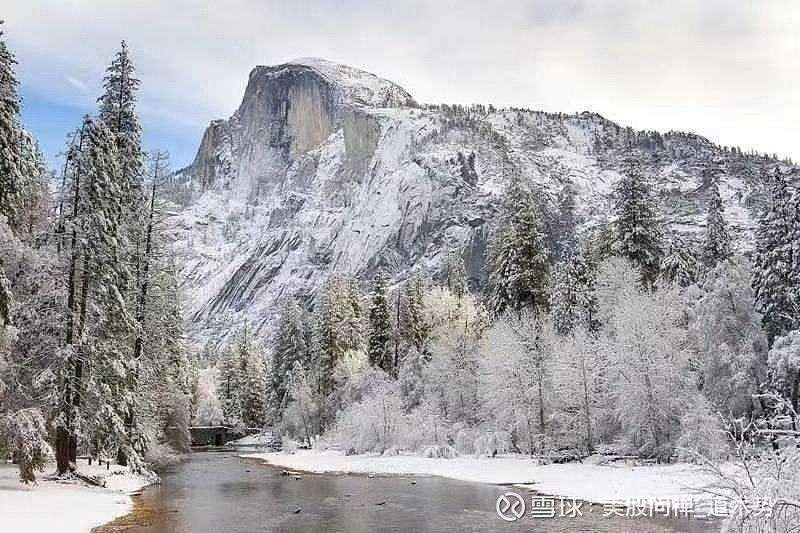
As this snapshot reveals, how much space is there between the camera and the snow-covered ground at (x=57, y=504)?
17.1 meters

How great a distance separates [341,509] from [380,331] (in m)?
41.2

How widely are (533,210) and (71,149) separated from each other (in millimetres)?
30449

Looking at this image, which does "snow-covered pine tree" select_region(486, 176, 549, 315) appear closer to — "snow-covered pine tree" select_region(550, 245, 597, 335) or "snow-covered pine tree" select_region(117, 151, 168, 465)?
"snow-covered pine tree" select_region(550, 245, 597, 335)

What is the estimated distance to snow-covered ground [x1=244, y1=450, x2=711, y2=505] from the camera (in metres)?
25.4

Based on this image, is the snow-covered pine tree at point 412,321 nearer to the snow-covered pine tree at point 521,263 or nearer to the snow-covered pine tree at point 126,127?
the snow-covered pine tree at point 521,263

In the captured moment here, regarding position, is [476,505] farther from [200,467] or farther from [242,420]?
[242,420]

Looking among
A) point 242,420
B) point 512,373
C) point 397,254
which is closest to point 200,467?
point 512,373

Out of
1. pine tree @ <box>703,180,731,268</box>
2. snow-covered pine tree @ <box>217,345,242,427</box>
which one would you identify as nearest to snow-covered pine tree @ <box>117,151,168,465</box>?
pine tree @ <box>703,180,731,268</box>

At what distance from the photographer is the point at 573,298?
51.8 metres

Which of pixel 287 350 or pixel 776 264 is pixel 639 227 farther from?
pixel 287 350

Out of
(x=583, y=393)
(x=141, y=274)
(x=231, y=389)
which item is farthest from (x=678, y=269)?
(x=231, y=389)

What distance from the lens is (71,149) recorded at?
2458 cm

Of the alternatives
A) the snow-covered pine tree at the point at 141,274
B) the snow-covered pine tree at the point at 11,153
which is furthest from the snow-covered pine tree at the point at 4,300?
the snow-covered pine tree at the point at 141,274

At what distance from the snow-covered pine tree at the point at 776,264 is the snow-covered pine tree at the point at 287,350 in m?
48.1
